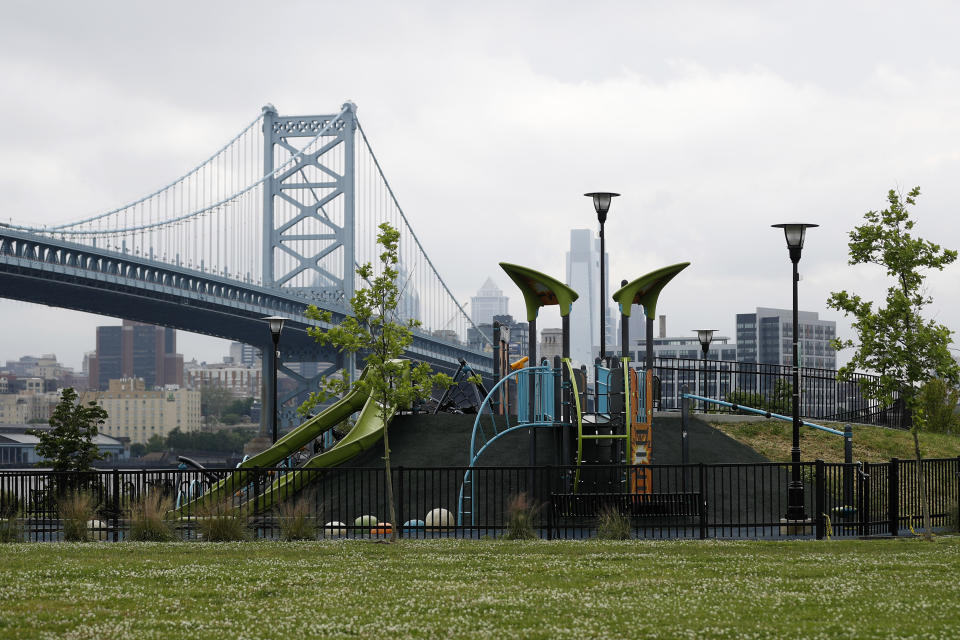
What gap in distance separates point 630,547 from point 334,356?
64.5 metres

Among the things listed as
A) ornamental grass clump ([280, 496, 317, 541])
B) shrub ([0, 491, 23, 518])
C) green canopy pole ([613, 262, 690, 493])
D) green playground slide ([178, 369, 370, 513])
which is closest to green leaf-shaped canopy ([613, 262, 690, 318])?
green canopy pole ([613, 262, 690, 493])

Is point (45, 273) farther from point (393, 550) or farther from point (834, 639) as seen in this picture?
point (834, 639)

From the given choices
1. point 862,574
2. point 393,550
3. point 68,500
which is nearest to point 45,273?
point 68,500

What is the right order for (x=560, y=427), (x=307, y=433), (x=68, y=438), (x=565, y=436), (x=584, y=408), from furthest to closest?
(x=68, y=438) → (x=307, y=433) → (x=584, y=408) → (x=560, y=427) → (x=565, y=436)

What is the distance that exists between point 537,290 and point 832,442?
8.43m

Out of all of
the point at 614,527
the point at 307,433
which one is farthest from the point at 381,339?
the point at 307,433

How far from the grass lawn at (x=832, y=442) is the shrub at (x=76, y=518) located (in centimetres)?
1378

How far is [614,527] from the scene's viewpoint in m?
16.1

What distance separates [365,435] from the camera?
923 inches

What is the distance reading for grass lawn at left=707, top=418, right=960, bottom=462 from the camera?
25234 millimetres

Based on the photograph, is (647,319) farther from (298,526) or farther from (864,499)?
(298,526)

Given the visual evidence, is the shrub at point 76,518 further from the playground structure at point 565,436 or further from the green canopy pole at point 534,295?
the green canopy pole at point 534,295

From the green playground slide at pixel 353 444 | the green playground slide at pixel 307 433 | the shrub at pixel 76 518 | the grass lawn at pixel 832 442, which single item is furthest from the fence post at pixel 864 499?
the shrub at pixel 76 518

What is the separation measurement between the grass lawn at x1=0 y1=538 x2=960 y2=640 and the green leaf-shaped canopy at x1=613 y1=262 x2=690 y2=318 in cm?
699
